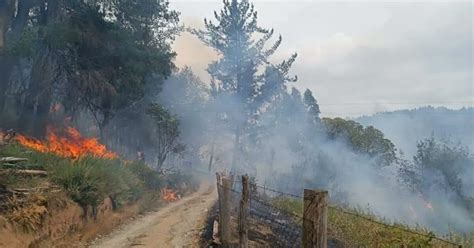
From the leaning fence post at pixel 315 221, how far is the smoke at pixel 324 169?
33.8 metres

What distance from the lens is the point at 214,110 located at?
4922 centimetres

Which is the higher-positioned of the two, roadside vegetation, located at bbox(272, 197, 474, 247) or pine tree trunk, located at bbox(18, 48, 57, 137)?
pine tree trunk, located at bbox(18, 48, 57, 137)

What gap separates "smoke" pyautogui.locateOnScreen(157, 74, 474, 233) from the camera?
41594mm

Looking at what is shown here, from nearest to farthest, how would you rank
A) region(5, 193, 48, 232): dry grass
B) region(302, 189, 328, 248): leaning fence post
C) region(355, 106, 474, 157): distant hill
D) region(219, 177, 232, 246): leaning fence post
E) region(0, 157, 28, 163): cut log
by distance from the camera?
1. region(302, 189, 328, 248): leaning fence post
2. region(5, 193, 48, 232): dry grass
3. region(219, 177, 232, 246): leaning fence post
4. region(0, 157, 28, 163): cut log
5. region(355, 106, 474, 157): distant hill

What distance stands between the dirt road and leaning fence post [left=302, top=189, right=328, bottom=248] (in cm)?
844

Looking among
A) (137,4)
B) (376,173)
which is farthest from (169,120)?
(376,173)

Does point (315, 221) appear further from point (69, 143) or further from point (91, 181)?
point (69, 143)

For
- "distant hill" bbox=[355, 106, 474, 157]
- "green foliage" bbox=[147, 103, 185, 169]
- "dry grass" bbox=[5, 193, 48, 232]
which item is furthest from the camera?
"distant hill" bbox=[355, 106, 474, 157]

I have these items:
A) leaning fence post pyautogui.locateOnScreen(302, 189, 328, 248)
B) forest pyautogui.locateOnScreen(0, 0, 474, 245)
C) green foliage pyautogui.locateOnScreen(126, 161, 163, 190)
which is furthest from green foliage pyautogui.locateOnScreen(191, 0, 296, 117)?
leaning fence post pyautogui.locateOnScreen(302, 189, 328, 248)

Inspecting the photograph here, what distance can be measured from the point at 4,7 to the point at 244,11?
2622cm

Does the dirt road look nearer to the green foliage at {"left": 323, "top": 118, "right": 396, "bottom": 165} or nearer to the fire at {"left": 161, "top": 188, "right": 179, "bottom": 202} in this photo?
the fire at {"left": 161, "top": 188, "right": 179, "bottom": 202}

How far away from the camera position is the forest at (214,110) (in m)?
26.3

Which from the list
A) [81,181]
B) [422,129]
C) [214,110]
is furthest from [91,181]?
[422,129]

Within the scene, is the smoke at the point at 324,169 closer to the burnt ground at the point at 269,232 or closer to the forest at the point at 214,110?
the forest at the point at 214,110
